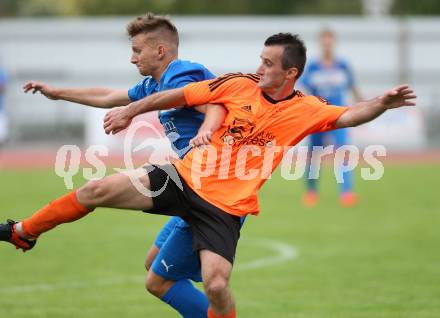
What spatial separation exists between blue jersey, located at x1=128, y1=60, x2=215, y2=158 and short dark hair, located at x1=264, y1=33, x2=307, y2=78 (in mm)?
519

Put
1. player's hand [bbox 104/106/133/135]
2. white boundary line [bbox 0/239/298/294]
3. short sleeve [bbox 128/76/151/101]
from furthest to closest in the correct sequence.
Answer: white boundary line [bbox 0/239/298/294] < short sleeve [bbox 128/76/151/101] < player's hand [bbox 104/106/133/135]

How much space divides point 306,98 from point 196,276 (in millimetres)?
1443

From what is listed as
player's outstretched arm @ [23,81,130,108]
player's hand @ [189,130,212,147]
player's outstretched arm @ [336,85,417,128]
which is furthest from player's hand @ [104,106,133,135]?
player's outstretched arm @ [336,85,417,128]

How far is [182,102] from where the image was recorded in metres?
5.93

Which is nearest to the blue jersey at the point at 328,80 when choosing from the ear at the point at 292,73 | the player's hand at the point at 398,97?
the ear at the point at 292,73

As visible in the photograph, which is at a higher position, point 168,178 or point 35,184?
point 168,178

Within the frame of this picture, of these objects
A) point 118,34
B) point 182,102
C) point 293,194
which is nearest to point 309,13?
A: point 118,34

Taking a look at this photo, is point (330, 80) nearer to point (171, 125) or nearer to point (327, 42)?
point (327, 42)

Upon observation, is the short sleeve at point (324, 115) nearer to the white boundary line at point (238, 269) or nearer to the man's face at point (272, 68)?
the man's face at point (272, 68)

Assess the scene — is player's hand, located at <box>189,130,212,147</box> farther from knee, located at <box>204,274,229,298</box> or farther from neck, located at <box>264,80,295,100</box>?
knee, located at <box>204,274,229,298</box>

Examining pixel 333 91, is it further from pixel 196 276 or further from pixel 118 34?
pixel 118 34

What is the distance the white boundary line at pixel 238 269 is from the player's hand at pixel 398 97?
3.82m

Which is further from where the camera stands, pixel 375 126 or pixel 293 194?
pixel 375 126

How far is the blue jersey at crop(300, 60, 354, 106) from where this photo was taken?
48.0 ft
